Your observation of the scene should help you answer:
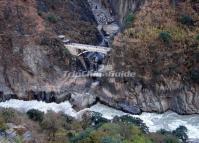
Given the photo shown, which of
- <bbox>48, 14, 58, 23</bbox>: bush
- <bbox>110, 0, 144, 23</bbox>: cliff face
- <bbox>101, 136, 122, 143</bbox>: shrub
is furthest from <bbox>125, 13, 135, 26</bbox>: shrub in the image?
<bbox>101, 136, 122, 143</bbox>: shrub

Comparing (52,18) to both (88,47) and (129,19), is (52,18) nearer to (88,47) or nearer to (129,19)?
(88,47)

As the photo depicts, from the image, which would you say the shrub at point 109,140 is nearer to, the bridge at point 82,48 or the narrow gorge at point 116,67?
the narrow gorge at point 116,67

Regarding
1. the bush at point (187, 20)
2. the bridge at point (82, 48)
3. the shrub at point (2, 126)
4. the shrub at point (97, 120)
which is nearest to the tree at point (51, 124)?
the shrub at point (97, 120)

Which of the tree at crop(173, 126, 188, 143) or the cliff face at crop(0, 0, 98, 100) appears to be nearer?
the tree at crop(173, 126, 188, 143)

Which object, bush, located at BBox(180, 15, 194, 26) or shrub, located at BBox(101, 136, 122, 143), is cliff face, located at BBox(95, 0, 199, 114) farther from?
shrub, located at BBox(101, 136, 122, 143)

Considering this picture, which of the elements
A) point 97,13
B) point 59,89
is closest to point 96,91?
point 59,89

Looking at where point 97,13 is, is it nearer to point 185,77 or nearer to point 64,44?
point 64,44

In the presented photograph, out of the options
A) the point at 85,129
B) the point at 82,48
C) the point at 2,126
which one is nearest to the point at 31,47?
the point at 82,48
